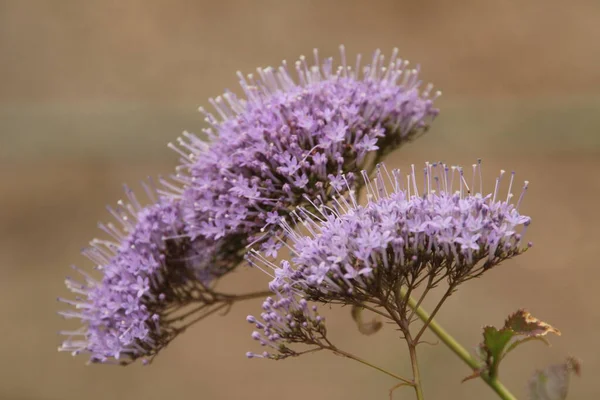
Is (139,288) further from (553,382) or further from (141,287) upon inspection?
(553,382)

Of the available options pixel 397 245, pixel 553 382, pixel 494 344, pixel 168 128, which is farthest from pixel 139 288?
pixel 168 128

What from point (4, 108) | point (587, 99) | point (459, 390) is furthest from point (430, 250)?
point (4, 108)

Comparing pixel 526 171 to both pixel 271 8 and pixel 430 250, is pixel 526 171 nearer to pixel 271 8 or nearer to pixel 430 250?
pixel 271 8

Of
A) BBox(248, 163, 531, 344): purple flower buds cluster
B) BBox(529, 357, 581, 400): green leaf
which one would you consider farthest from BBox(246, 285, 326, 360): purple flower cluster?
BBox(529, 357, 581, 400): green leaf

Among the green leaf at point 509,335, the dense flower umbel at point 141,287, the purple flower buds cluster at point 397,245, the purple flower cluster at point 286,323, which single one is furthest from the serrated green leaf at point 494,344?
the dense flower umbel at point 141,287

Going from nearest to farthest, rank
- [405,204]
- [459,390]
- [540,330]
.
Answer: [405,204], [540,330], [459,390]

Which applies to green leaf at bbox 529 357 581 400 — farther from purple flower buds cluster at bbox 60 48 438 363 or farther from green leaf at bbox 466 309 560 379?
purple flower buds cluster at bbox 60 48 438 363
